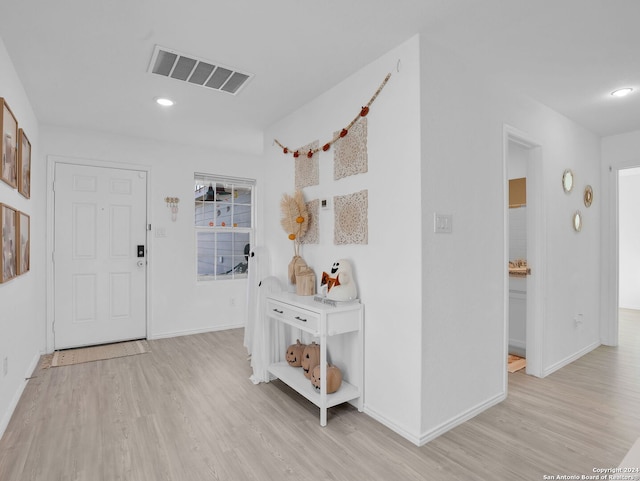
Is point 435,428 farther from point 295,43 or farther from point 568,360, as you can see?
point 295,43

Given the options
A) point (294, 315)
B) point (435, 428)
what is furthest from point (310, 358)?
point (435, 428)

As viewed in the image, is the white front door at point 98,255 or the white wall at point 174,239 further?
the white wall at point 174,239

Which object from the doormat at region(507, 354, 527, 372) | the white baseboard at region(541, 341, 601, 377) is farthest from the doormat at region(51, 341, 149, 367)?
the white baseboard at region(541, 341, 601, 377)

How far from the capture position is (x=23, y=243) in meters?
2.81

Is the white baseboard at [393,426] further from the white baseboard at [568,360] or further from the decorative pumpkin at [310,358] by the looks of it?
the white baseboard at [568,360]

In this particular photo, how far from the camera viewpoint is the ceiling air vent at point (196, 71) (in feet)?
7.80

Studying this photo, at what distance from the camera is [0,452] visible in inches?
79.0

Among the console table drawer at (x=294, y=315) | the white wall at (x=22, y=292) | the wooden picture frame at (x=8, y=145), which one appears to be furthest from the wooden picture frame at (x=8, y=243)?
the console table drawer at (x=294, y=315)

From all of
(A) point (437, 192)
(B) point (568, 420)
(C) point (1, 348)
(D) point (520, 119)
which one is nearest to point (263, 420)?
(C) point (1, 348)

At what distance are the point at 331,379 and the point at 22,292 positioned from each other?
246cm

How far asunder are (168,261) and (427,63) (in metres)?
3.55

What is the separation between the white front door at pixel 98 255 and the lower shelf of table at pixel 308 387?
2.21 metres

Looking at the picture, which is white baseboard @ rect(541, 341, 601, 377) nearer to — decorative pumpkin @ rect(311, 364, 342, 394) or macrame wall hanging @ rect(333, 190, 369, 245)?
decorative pumpkin @ rect(311, 364, 342, 394)

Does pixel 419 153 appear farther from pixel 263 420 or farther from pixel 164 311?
pixel 164 311
